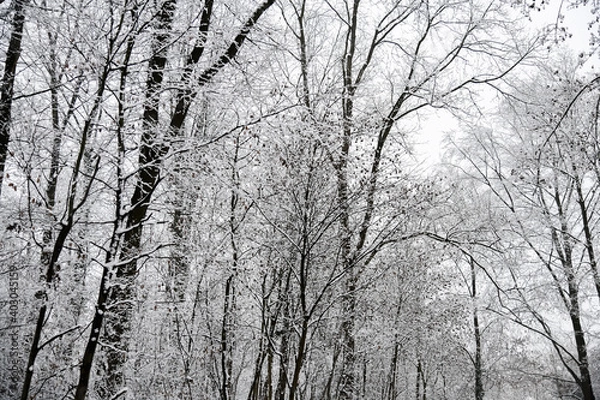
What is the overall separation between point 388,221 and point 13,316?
5.28 meters

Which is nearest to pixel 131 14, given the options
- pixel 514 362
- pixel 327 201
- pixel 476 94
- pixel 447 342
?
pixel 327 201

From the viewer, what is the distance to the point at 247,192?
183 inches

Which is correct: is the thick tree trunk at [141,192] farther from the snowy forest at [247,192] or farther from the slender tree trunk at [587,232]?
the slender tree trunk at [587,232]

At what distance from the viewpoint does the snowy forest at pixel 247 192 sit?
349 centimetres

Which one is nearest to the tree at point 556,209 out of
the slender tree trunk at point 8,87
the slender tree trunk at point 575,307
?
the slender tree trunk at point 575,307

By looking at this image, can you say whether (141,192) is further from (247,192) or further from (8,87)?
(8,87)

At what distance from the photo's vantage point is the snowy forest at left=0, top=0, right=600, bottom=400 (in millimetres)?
3494

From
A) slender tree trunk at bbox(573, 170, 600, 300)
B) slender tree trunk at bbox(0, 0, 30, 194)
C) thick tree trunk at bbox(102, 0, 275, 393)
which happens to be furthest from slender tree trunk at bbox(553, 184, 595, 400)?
slender tree trunk at bbox(0, 0, 30, 194)

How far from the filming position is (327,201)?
466 centimetres

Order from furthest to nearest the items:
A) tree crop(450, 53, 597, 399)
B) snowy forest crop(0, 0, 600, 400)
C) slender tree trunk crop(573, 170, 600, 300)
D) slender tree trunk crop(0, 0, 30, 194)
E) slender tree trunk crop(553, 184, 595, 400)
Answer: slender tree trunk crop(553, 184, 595, 400), tree crop(450, 53, 597, 399), slender tree trunk crop(573, 170, 600, 300), slender tree trunk crop(0, 0, 30, 194), snowy forest crop(0, 0, 600, 400)

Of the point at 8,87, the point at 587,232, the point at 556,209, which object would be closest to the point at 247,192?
the point at 8,87

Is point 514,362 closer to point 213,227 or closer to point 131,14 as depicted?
point 213,227

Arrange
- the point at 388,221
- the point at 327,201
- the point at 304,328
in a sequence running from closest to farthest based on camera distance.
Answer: the point at 304,328 → the point at 327,201 → the point at 388,221

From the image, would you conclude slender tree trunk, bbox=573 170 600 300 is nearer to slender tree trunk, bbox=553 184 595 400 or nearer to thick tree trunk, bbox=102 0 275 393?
slender tree trunk, bbox=553 184 595 400
